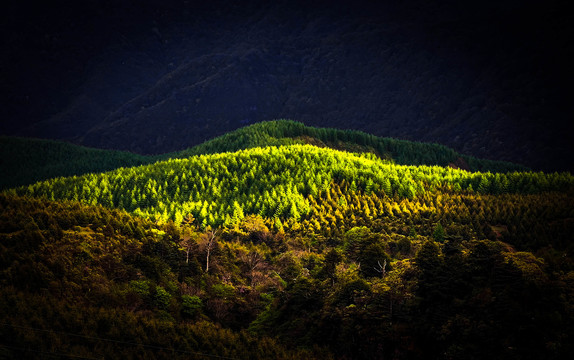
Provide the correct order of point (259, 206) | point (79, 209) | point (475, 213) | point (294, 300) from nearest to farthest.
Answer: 1. point (294, 300)
2. point (79, 209)
3. point (475, 213)
4. point (259, 206)

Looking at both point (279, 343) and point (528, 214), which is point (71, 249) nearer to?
point (279, 343)

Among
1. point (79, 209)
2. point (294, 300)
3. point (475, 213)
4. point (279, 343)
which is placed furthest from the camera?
point (475, 213)

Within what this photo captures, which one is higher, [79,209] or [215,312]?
[79,209]

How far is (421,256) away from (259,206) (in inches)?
4253

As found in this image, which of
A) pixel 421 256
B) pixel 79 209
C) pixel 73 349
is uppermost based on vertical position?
pixel 79 209

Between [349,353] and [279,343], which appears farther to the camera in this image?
[279,343]

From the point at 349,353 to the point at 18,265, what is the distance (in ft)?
192

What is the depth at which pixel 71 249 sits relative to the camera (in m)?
104

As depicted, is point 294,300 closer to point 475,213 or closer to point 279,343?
point 279,343

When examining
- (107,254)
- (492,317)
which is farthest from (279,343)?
(107,254)

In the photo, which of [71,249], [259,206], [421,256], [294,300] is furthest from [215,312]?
[259,206]

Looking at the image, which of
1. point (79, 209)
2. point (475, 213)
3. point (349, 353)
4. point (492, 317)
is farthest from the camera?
point (475, 213)

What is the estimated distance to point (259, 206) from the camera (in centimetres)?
18638

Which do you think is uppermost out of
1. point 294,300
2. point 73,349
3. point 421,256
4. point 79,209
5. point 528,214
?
point 528,214
